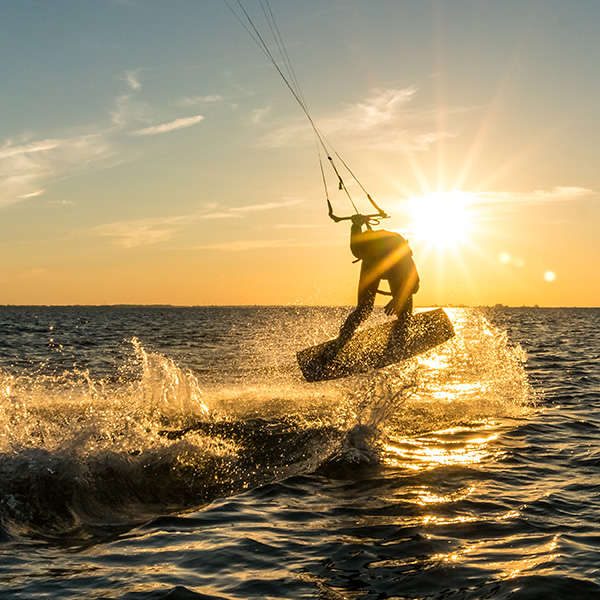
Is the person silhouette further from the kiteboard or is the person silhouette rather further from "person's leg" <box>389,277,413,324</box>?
the kiteboard

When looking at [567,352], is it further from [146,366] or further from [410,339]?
[146,366]

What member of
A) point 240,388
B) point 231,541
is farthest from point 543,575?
point 240,388

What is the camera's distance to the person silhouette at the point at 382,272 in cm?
1190

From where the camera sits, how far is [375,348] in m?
13.0

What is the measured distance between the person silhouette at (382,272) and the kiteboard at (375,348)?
0.75 ft

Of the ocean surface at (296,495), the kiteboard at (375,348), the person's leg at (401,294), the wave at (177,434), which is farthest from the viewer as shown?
the kiteboard at (375,348)

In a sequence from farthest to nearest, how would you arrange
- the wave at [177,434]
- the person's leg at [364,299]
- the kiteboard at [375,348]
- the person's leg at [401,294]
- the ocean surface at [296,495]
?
the kiteboard at [375,348] < the person's leg at [401,294] < the person's leg at [364,299] < the wave at [177,434] < the ocean surface at [296,495]

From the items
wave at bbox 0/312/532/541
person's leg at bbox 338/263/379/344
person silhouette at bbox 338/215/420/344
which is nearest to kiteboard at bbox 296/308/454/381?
person silhouette at bbox 338/215/420/344

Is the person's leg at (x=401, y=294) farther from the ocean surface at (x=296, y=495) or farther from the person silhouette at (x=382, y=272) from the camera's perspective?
the ocean surface at (x=296, y=495)

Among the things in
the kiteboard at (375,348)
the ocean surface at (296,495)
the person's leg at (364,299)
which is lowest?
the ocean surface at (296,495)

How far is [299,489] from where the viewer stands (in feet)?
26.7

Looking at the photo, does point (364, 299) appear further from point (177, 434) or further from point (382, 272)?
point (177, 434)

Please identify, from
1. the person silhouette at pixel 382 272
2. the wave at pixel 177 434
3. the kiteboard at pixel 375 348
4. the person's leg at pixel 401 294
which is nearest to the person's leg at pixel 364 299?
the person silhouette at pixel 382 272

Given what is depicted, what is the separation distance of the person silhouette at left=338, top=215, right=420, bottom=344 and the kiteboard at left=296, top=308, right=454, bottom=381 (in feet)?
0.75
